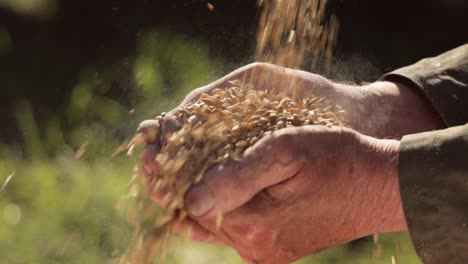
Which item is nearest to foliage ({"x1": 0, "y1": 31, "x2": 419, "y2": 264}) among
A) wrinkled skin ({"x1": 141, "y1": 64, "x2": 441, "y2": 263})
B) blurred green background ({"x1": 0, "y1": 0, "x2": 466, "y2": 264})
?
blurred green background ({"x1": 0, "y1": 0, "x2": 466, "y2": 264})

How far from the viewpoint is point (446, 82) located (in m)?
2.06

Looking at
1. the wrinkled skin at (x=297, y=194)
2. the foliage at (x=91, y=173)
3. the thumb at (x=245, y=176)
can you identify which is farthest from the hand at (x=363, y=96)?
the foliage at (x=91, y=173)

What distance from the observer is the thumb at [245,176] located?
146 cm

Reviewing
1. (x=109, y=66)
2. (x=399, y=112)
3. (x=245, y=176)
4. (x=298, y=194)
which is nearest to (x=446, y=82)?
(x=399, y=112)

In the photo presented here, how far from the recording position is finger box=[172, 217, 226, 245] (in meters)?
1.60

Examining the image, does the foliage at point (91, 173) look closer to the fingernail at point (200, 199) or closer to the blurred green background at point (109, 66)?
the blurred green background at point (109, 66)

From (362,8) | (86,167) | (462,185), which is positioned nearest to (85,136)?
(86,167)

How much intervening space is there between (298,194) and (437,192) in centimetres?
28

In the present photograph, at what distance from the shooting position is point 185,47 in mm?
3559

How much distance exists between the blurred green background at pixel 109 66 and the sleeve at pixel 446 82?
0.97 m

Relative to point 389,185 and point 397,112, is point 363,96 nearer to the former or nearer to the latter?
point 397,112

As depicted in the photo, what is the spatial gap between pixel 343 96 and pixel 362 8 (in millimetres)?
1655

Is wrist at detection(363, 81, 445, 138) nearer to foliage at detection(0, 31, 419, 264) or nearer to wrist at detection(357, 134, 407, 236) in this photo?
wrist at detection(357, 134, 407, 236)

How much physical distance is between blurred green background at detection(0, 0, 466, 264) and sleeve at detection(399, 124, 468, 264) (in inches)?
54.7
